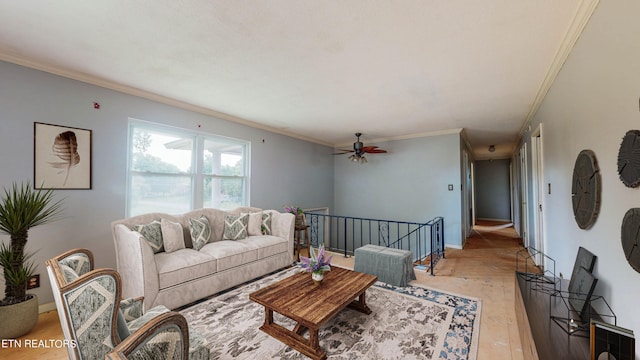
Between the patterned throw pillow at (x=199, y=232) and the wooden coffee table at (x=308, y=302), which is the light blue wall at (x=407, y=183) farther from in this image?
the patterned throw pillow at (x=199, y=232)

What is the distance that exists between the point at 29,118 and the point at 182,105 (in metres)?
1.56

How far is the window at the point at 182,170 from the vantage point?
332cm

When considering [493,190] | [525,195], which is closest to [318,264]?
[525,195]

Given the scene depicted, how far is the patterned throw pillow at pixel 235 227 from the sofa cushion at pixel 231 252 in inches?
7.6

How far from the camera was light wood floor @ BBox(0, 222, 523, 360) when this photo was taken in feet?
6.38

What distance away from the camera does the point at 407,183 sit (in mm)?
5797

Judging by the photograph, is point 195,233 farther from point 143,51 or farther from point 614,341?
point 614,341

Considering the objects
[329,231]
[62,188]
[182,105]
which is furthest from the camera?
A: [329,231]

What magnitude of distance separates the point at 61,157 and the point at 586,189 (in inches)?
194

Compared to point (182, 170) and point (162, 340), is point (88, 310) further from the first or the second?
point (182, 170)

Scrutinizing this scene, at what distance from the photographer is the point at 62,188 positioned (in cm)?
266

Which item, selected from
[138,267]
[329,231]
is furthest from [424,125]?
[138,267]

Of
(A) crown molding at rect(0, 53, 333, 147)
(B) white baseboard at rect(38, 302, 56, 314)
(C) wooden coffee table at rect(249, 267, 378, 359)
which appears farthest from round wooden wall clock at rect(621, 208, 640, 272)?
(B) white baseboard at rect(38, 302, 56, 314)

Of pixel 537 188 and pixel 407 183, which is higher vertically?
pixel 407 183
